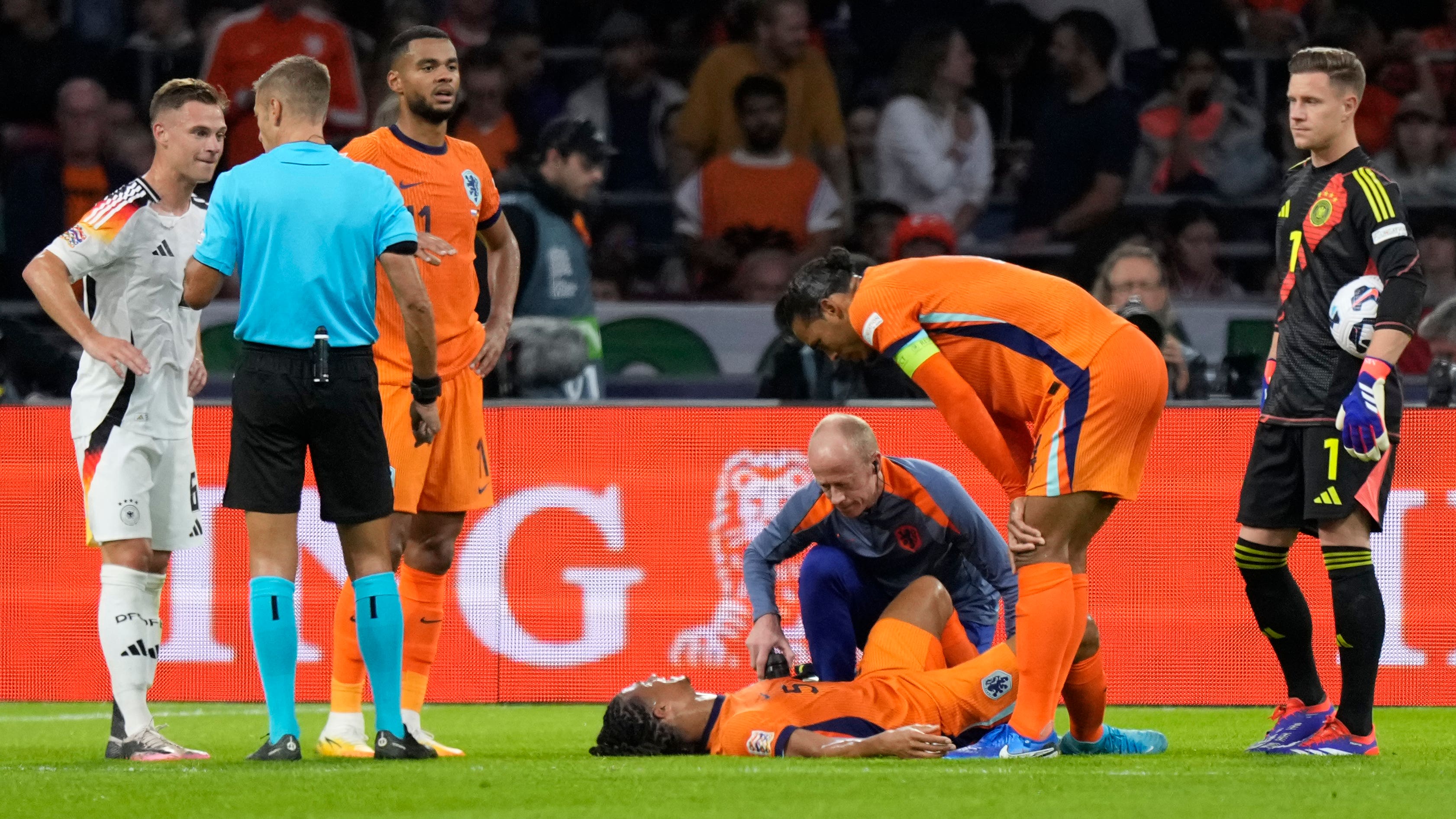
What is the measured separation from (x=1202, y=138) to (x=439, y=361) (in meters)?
7.24

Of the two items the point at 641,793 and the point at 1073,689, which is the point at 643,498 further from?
the point at 641,793

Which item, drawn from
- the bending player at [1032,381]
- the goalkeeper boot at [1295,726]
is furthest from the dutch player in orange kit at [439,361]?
the goalkeeper boot at [1295,726]

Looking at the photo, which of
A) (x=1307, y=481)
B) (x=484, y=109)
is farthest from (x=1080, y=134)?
(x=1307, y=481)

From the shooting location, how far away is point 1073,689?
584cm

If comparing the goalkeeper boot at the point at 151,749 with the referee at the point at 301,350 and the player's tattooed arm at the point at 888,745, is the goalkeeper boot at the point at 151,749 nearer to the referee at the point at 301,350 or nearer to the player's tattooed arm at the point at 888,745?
the referee at the point at 301,350

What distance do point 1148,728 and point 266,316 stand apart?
363cm

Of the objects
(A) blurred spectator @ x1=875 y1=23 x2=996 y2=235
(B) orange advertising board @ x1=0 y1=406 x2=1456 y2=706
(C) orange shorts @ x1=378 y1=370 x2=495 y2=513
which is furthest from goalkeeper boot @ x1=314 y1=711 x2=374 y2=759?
(A) blurred spectator @ x1=875 y1=23 x2=996 y2=235

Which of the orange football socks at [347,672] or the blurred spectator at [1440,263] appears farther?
the blurred spectator at [1440,263]

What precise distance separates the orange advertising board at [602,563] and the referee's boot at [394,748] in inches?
94.6

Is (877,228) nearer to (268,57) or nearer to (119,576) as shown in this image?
(268,57)

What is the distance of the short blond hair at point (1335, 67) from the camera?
587 cm

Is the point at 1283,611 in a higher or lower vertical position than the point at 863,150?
lower

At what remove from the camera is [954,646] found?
628 cm

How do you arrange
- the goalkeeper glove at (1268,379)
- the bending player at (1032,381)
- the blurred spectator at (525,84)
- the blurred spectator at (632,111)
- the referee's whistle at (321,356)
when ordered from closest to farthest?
the referee's whistle at (321,356), the bending player at (1032,381), the goalkeeper glove at (1268,379), the blurred spectator at (525,84), the blurred spectator at (632,111)
